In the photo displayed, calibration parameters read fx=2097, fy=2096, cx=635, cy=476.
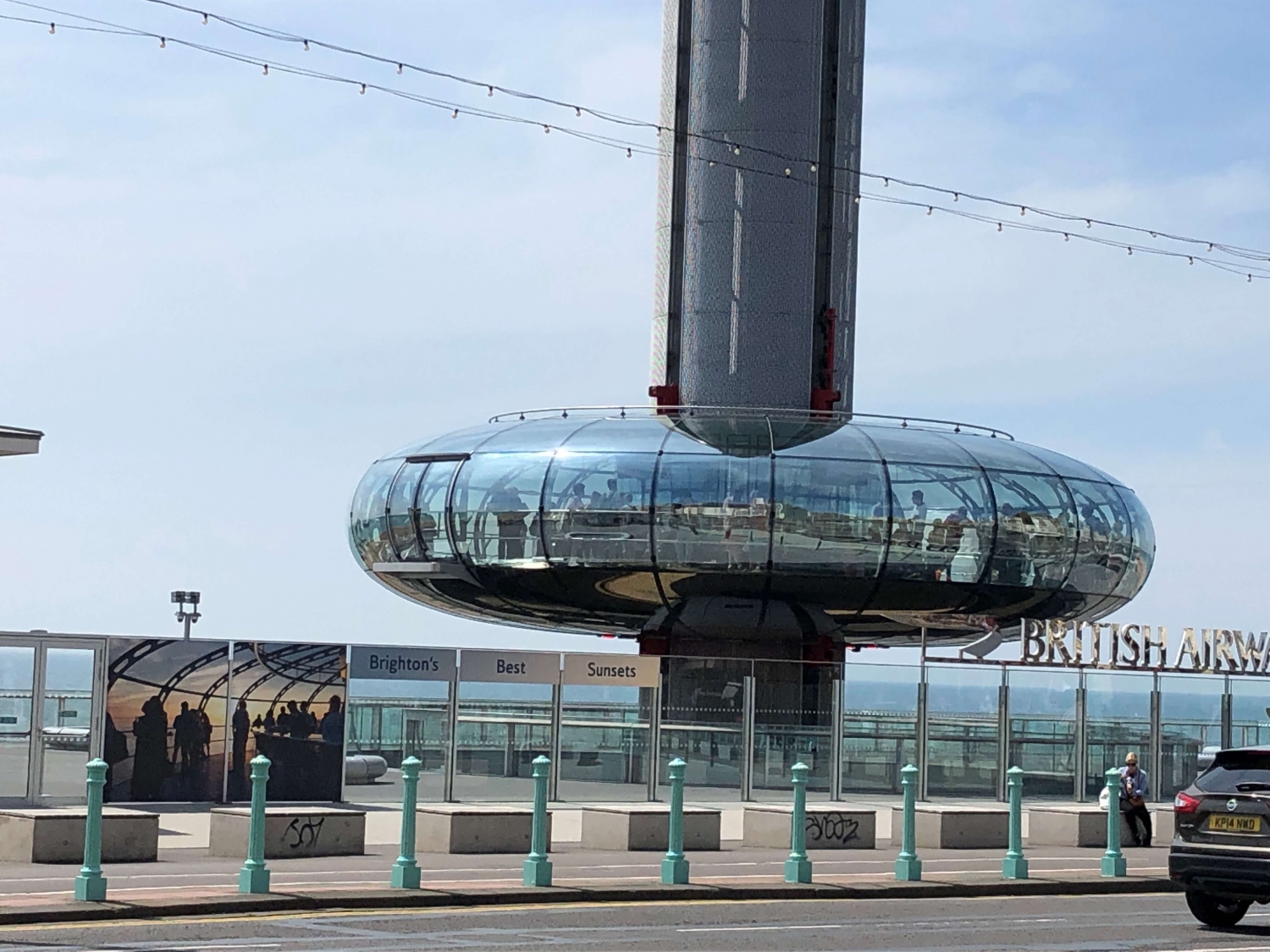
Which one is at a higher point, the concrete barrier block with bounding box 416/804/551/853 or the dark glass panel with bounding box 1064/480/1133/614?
the dark glass panel with bounding box 1064/480/1133/614

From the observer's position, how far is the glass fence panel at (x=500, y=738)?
30.7m

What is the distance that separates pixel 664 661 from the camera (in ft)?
126

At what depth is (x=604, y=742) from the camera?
3222 cm

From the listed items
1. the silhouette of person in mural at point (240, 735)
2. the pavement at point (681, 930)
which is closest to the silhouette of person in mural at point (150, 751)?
the silhouette of person in mural at point (240, 735)

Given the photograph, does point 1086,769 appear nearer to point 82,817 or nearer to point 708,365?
point 708,365

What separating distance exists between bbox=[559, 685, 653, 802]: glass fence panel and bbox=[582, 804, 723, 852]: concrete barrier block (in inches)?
267

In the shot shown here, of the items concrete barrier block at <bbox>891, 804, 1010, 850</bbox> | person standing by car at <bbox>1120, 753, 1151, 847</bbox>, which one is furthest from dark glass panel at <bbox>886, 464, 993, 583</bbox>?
concrete barrier block at <bbox>891, 804, 1010, 850</bbox>

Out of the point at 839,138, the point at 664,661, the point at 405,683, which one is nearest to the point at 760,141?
the point at 839,138

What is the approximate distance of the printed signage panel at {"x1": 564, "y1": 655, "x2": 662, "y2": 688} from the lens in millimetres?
31891

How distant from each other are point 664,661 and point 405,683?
890 centimetres

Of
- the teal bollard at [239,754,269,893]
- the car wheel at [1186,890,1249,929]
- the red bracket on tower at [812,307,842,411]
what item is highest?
the red bracket on tower at [812,307,842,411]

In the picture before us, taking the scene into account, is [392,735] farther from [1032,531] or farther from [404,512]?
[1032,531]

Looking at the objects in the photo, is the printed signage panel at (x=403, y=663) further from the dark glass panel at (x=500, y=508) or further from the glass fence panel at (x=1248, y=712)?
the glass fence panel at (x=1248, y=712)

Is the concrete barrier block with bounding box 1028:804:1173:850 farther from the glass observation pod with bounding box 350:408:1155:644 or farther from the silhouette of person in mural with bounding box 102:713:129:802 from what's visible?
the glass observation pod with bounding box 350:408:1155:644
